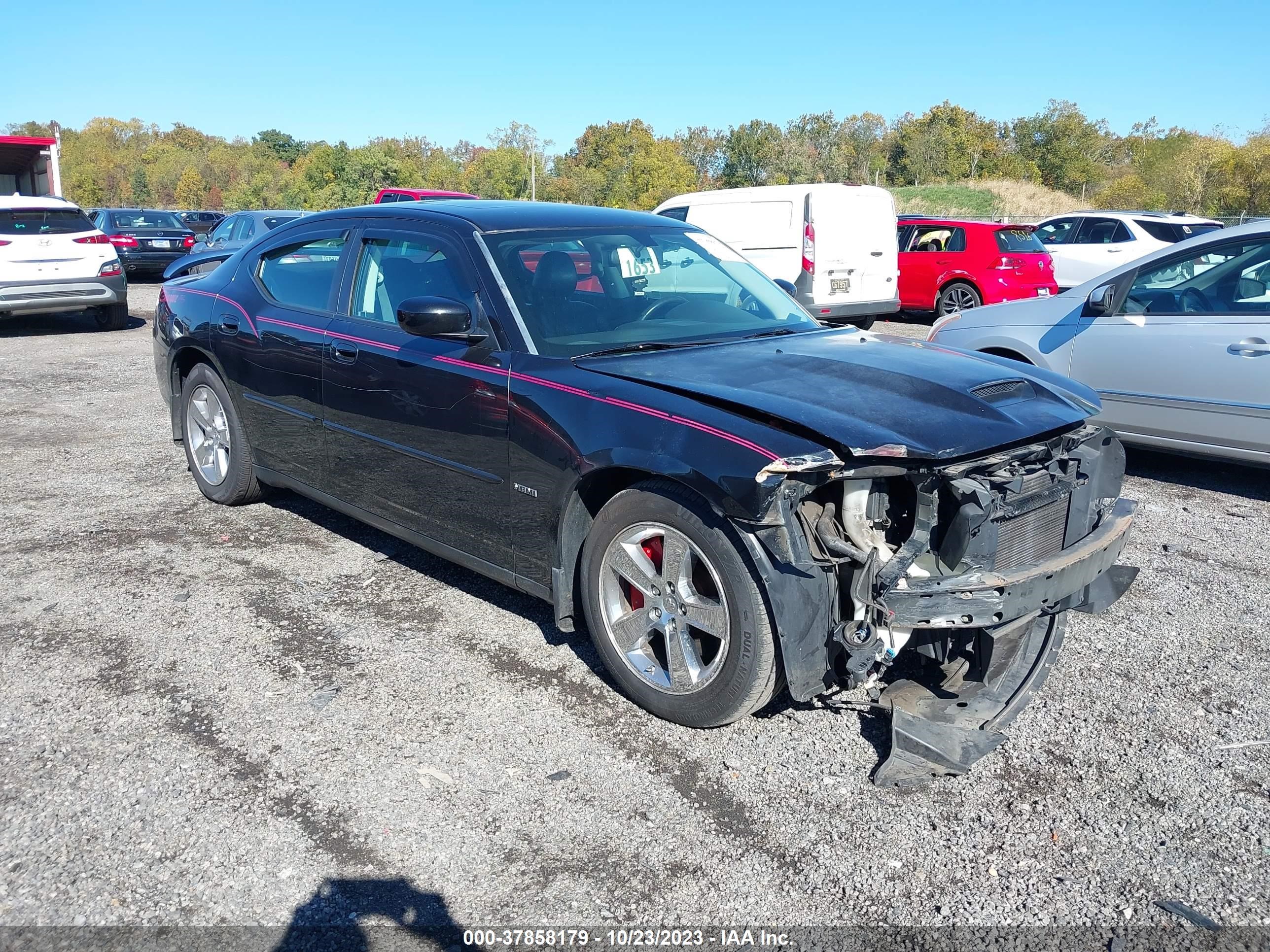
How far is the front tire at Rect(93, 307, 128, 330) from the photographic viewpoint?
1466 cm

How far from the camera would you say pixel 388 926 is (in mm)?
2580

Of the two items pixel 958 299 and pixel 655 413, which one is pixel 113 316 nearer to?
pixel 958 299

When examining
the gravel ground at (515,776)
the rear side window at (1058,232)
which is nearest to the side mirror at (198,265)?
the gravel ground at (515,776)

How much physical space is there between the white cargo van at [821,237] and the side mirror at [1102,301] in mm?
5907

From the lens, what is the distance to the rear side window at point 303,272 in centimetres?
494

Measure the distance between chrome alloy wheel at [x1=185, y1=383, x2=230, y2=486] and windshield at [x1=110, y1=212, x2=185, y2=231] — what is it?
2019cm

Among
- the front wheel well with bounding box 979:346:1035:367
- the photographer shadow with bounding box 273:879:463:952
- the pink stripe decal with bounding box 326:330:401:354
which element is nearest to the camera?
the photographer shadow with bounding box 273:879:463:952

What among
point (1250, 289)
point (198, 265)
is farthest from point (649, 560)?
point (198, 265)

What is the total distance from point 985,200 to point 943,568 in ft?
181

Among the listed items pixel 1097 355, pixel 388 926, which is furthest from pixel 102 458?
pixel 1097 355

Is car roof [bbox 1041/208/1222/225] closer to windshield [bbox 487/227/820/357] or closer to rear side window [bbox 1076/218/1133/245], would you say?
rear side window [bbox 1076/218/1133/245]

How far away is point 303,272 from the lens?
5145 mm

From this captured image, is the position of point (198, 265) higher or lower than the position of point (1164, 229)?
lower

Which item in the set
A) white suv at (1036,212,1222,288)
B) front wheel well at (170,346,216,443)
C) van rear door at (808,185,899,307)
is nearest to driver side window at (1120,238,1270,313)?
front wheel well at (170,346,216,443)
